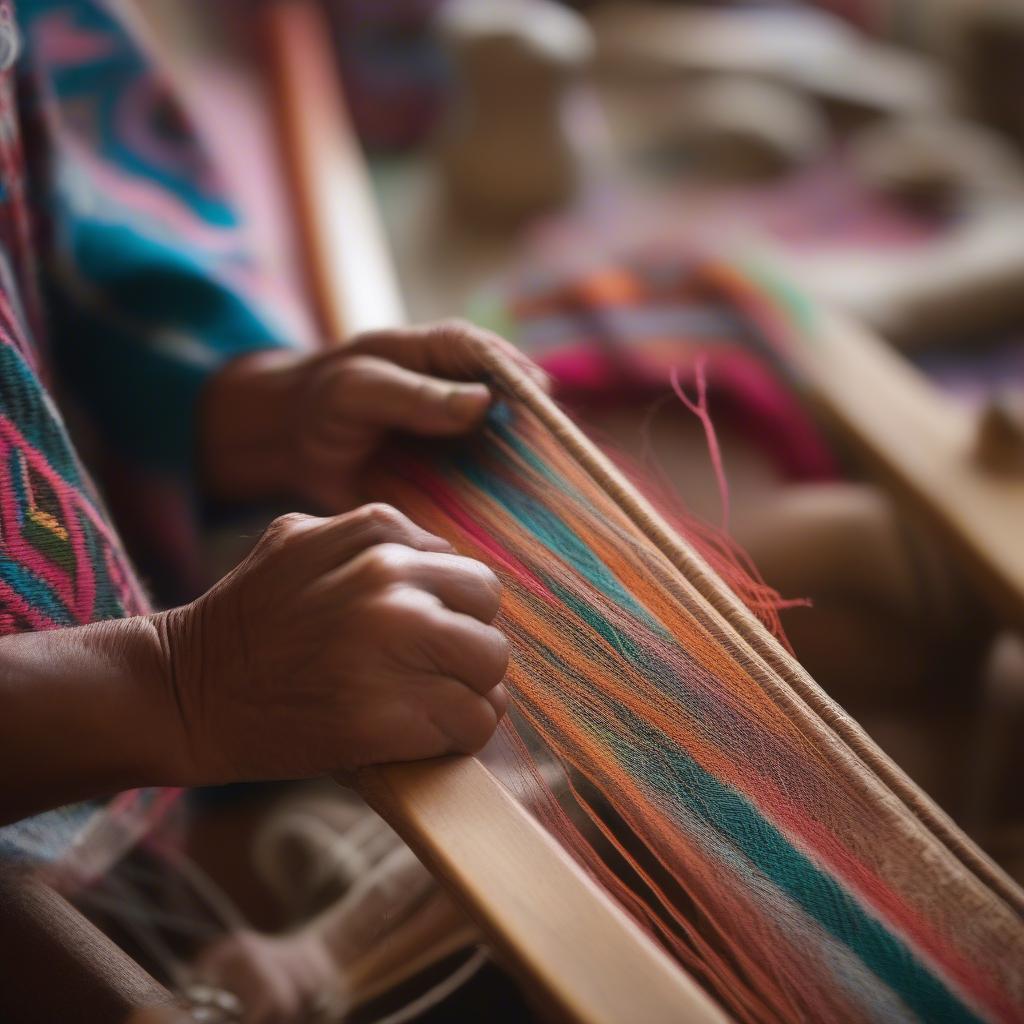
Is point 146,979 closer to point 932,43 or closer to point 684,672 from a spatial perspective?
point 684,672

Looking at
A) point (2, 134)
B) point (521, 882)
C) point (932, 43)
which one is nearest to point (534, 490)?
point (521, 882)

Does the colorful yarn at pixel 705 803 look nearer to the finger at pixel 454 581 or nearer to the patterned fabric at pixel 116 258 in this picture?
A: the finger at pixel 454 581

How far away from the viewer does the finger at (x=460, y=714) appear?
0.34 metres

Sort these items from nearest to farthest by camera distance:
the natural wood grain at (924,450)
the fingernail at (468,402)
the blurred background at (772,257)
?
the fingernail at (468,402) < the natural wood grain at (924,450) < the blurred background at (772,257)

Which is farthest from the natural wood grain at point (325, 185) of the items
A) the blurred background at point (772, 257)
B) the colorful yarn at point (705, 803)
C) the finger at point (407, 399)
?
the colorful yarn at point (705, 803)

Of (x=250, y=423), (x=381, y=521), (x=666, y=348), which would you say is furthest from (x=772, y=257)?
(x=381, y=521)

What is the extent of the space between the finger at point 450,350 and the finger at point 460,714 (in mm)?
174

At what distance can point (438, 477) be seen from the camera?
1.55 ft

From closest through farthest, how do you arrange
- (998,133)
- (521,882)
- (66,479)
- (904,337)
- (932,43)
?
1. (521,882)
2. (66,479)
3. (904,337)
4. (998,133)
5. (932,43)

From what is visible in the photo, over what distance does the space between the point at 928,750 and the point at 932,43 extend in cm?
147

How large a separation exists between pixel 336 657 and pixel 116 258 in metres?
0.40

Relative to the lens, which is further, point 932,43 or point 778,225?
point 932,43

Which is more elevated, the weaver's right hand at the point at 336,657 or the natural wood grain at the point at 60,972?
the weaver's right hand at the point at 336,657

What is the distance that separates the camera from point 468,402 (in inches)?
18.2
